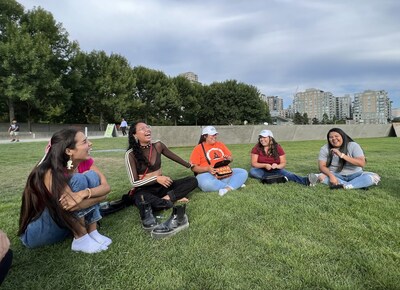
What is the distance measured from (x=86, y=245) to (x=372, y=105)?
142 m

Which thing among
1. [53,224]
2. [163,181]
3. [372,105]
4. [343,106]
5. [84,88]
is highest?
[84,88]

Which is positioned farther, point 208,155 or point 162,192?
point 208,155

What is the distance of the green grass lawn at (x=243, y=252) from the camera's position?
2402mm

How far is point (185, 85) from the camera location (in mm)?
55500

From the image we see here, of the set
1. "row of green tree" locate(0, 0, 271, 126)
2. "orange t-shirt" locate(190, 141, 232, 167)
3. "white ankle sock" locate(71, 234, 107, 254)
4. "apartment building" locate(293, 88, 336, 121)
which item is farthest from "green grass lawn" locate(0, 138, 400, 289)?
"apartment building" locate(293, 88, 336, 121)

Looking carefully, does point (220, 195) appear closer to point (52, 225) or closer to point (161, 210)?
point (161, 210)

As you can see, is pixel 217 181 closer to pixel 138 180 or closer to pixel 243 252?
pixel 138 180

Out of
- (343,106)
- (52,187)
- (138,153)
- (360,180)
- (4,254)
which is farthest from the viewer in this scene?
(343,106)

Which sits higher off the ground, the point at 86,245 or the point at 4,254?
the point at 4,254

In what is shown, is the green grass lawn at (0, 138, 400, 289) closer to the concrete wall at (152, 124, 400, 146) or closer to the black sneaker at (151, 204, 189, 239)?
the black sneaker at (151, 204, 189, 239)

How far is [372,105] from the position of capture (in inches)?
4951

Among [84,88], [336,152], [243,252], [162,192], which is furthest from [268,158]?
[84,88]

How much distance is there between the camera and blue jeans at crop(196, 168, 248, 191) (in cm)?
520

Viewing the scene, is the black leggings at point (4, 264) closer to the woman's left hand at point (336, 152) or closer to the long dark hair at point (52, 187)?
the long dark hair at point (52, 187)
